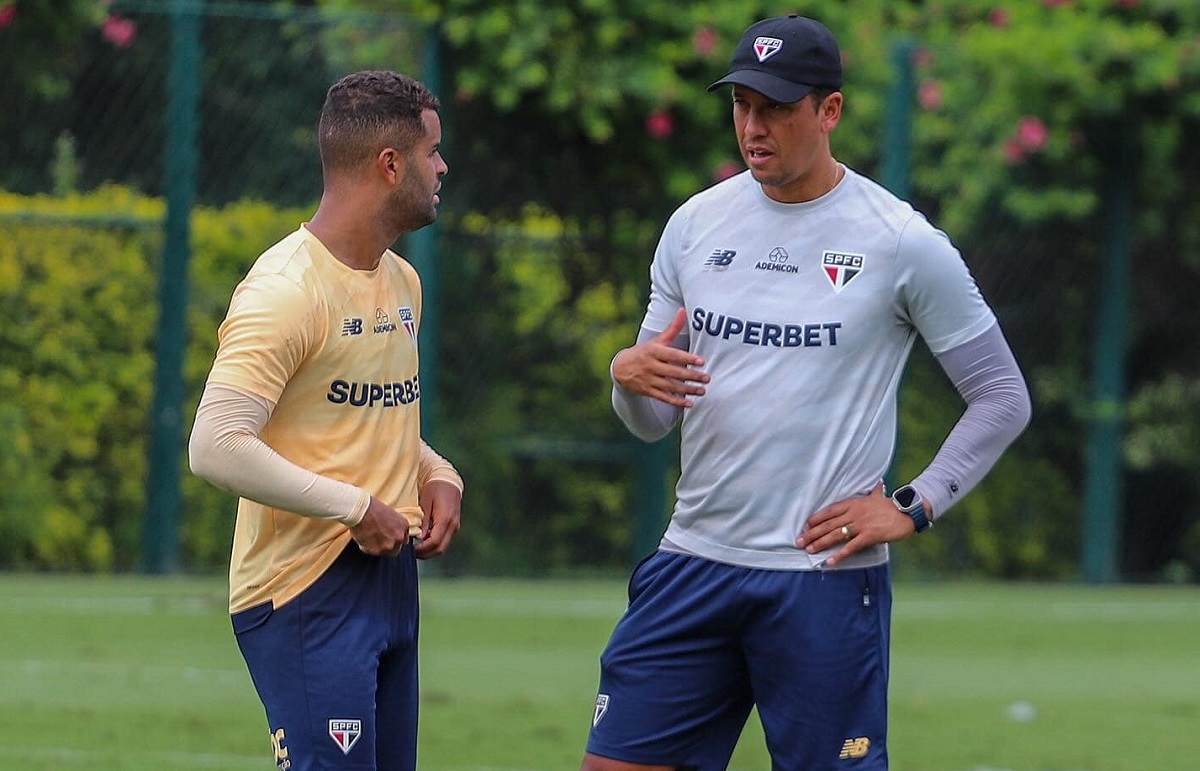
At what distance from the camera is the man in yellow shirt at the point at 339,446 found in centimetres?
422

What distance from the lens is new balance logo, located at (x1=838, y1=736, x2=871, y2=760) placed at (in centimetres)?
475

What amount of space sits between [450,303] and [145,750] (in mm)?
5896

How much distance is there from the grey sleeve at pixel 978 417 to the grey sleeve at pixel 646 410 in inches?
24.0

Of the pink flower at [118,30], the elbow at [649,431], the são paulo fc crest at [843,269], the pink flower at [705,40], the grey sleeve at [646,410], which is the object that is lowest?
the elbow at [649,431]

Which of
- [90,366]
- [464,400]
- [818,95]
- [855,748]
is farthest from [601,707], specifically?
[464,400]

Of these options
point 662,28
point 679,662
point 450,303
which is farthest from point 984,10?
point 679,662

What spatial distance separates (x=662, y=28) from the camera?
12781mm

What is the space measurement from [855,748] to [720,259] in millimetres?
1153

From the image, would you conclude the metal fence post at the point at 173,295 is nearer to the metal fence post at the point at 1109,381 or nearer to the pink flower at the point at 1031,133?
the pink flower at the point at 1031,133

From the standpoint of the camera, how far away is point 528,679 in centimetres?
950

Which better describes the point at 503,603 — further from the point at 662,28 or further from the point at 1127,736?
the point at 1127,736

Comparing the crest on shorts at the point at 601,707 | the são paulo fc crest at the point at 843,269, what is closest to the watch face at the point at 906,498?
the são paulo fc crest at the point at 843,269

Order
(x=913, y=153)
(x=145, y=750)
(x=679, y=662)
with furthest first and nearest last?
1. (x=913, y=153)
2. (x=145, y=750)
3. (x=679, y=662)

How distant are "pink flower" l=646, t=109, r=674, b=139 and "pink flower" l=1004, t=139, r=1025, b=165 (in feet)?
7.77
